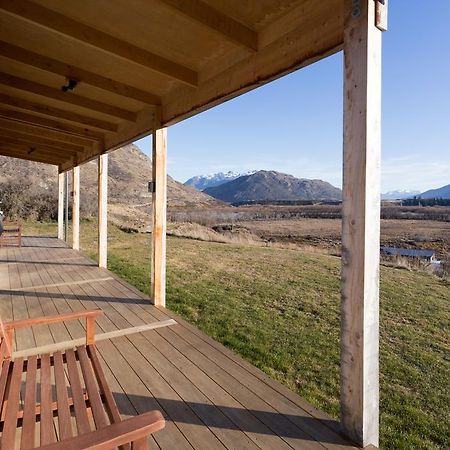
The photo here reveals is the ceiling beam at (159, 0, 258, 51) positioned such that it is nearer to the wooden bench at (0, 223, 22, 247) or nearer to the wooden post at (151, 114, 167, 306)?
the wooden post at (151, 114, 167, 306)

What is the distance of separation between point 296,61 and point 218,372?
105 inches

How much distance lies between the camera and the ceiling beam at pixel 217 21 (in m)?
2.47

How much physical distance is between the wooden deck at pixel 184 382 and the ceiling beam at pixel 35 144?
424 cm

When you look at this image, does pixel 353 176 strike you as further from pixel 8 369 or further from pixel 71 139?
pixel 71 139

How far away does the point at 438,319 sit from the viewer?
18.5ft

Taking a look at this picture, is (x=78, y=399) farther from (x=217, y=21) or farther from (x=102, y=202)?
(x=102, y=202)

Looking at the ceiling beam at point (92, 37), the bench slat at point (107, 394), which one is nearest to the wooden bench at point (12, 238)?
the ceiling beam at point (92, 37)

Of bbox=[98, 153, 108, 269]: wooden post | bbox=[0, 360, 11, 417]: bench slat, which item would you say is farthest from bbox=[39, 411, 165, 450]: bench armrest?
bbox=[98, 153, 108, 269]: wooden post

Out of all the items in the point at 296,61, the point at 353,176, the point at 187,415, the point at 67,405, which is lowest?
the point at 187,415

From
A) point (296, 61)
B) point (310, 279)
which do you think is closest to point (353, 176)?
point (296, 61)

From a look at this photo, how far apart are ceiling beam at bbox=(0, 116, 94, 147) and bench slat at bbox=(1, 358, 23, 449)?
18.7 feet

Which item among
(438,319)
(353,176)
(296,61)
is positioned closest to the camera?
(353,176)

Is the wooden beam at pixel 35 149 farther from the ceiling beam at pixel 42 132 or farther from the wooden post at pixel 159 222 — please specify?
the wooden post at pixel 159 222

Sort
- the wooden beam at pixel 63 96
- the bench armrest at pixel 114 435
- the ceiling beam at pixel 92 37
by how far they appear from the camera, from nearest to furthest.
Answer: the bench armrest at pixel 114 435, the ceiling beam at pixel 92 37, the wooden beam at pixel 63 96
